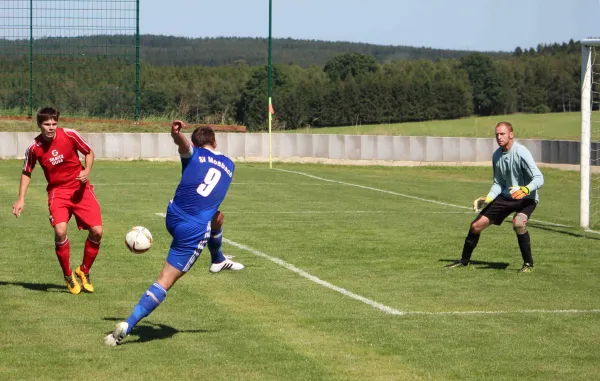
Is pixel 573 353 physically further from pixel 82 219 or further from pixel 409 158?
pixel 409 158

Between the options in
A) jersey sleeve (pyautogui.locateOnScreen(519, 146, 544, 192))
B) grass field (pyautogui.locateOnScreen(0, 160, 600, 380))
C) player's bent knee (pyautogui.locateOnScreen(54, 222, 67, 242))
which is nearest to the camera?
grass field (pyautogui.locateOnScreen(0, 160, 600, 380))

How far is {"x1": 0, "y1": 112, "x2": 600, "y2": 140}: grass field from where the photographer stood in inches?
1548

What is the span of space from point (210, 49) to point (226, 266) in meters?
94.5

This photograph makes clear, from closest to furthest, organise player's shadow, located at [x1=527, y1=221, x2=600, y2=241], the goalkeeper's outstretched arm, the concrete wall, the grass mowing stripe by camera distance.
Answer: the goalkeeper's outstretched arm, the grass mowing stripe, player's shadow, located at [x1=527, y1=221, x2=600, y2=241], the concrete wall

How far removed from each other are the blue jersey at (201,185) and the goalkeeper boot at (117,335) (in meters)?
1.14

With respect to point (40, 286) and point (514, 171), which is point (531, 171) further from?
point (40, 286)

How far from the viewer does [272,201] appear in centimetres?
2370

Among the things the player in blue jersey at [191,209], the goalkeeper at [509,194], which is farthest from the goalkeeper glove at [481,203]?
the player in blue jersey at [191,209]

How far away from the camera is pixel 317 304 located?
37.9 feet

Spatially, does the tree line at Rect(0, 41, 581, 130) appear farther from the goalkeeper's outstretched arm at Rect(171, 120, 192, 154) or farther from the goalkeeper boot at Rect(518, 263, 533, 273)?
the goalkeeper's outstretched arm at Rect(171, 120, 192, 154)

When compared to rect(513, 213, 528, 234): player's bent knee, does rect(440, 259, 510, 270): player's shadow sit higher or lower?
lower

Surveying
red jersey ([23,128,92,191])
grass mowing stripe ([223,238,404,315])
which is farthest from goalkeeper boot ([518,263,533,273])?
red jersey ([23,128,92,191])

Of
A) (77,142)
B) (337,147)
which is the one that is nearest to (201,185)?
(77,142)

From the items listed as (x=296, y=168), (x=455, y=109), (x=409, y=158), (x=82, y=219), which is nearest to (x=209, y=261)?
(x=82, y=219)
